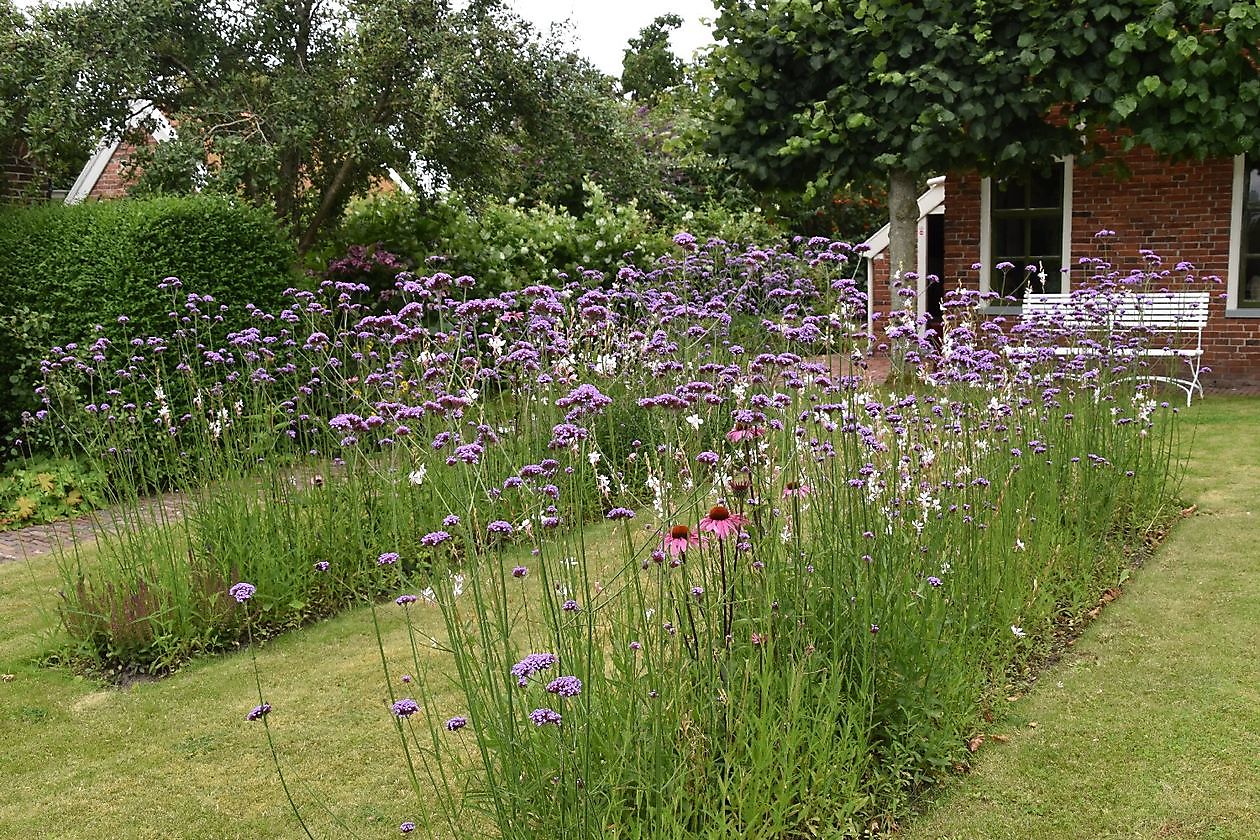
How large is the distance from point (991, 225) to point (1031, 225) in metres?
0.46

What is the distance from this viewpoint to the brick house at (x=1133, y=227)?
37.3ft

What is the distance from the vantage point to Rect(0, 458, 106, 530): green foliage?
6984mm

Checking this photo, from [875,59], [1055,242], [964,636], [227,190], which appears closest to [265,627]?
[964,636]

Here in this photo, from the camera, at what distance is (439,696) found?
403cm

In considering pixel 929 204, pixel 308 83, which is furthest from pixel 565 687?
pixel 929 204

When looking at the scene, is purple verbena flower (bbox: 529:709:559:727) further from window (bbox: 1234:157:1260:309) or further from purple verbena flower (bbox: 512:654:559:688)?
window (bbox: 1234:157:1260:309)

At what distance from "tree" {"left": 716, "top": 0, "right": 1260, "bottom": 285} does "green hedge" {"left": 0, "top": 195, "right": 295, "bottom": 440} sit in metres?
5.78

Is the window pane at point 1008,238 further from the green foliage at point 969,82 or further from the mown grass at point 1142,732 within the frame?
the mown grass at point 1142,732

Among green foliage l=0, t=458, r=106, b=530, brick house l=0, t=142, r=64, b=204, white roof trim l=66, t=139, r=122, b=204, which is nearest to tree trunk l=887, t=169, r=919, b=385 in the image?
green foliage l=0, t=458, r=106, b=530

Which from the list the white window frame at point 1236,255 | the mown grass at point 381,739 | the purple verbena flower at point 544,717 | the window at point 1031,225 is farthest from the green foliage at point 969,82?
the purple verbena flower at point 544,717

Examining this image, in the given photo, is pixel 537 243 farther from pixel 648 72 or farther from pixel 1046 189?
pixel 648 72

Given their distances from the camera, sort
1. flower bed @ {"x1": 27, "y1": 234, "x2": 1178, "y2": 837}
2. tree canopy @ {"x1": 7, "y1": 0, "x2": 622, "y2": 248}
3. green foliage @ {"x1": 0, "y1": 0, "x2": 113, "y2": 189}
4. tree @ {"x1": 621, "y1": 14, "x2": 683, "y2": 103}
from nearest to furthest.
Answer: flower bed @ {"x1": 27, "y1": 234, "x2": 1178, "y2": 837}, green foliage @ {"x1": 0, "y1": 0, "x2": 113, "y2": 189}, tree canopy @ {"x1": 7, "y1": 0, "x2": 622, "y2": 248}, tree @ {"x1": 621, "y1": 14, "x2": 683, "y2": 103}

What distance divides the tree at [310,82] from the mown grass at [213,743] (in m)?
5.42

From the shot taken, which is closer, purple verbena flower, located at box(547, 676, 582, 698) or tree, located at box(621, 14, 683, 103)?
purple verbena flower, located at box(547, 676, 582, 698)
